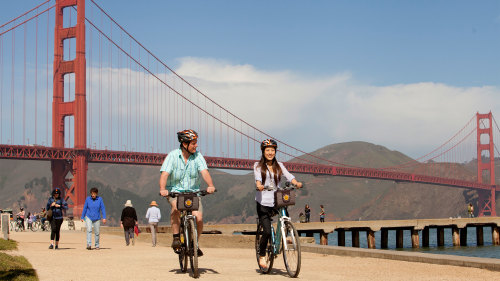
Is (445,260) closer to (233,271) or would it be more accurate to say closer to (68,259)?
(233,271)

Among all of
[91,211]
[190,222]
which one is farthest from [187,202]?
[91,211]

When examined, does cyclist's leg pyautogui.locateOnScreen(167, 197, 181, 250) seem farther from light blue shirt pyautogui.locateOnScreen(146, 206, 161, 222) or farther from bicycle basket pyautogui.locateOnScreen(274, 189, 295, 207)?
light blue shirt pyautogui.locateOnScreen(146, 206, 161, 222)

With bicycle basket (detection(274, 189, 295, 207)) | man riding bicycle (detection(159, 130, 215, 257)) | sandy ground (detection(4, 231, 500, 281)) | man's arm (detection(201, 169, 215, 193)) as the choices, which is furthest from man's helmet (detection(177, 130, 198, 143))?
sandy ground (detection(4, 231, 500, 281))

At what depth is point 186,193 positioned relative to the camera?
9.66m

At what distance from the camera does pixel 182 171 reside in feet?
32.6

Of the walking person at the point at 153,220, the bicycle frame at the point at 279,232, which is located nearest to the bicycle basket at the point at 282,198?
the bicycle frame at the point at 279,232

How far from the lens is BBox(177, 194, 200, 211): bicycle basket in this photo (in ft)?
31.4

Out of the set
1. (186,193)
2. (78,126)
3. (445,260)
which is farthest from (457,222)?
(78,126)

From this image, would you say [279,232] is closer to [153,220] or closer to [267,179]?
[267,179]

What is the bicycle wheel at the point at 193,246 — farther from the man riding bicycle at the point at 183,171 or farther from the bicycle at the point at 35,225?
the bicycle at the point at 35,225

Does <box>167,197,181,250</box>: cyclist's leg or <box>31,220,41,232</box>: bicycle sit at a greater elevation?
<box>167,197,181,250</box>: cyclist's leg

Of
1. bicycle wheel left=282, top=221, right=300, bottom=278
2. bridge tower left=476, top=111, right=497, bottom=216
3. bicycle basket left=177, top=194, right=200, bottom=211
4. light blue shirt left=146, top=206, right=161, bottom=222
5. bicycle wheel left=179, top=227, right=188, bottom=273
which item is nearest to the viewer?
bicycle wheel left=282, top=221, right=300, bottom=278

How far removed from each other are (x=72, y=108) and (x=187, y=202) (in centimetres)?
6702

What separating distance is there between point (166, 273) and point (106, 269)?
1.35 m
